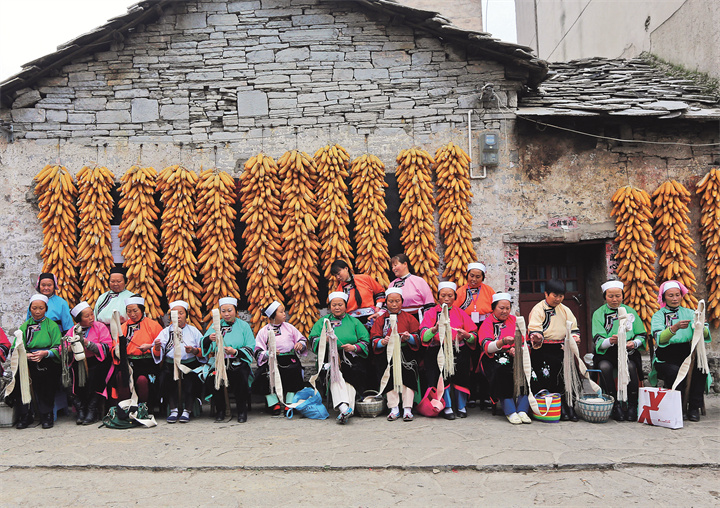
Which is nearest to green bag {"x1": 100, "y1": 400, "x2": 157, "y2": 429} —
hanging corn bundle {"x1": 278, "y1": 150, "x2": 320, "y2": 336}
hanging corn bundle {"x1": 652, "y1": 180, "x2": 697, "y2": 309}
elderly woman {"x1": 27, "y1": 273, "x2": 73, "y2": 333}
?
elderly woman {"x1": 27, "y1": 273, "x2": 73, "y2": 333}

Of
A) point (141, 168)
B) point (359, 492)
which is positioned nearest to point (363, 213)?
point (141, 168)

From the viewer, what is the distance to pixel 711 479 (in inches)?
172

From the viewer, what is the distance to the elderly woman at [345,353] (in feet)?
21.1

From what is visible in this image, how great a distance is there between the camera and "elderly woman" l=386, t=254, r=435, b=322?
713 cm

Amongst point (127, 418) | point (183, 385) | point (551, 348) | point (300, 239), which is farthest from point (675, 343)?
point (127, 418)

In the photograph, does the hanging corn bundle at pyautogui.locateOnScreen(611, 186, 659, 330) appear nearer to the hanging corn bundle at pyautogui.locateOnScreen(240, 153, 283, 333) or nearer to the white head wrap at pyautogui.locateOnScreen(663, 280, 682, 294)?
the white head wrap at pyautogui.locateOnScreen(663, 280, 682, 294)

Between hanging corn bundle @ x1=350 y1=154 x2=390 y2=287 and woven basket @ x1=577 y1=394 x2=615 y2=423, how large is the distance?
115 inches

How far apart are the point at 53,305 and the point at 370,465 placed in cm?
449

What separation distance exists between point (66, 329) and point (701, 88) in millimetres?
9963

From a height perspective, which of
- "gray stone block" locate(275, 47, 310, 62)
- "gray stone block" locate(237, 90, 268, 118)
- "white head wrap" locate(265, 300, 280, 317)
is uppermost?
"gray stone block" locate(275, 47, 310, 62)

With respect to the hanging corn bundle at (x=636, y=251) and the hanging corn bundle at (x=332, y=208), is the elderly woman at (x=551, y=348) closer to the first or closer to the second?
the hanging corn bundle at (x=636, y=251)

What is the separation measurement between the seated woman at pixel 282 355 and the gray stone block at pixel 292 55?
3.70 m

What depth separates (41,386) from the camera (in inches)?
254

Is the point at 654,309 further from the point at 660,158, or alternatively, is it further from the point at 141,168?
the point at 141,168
